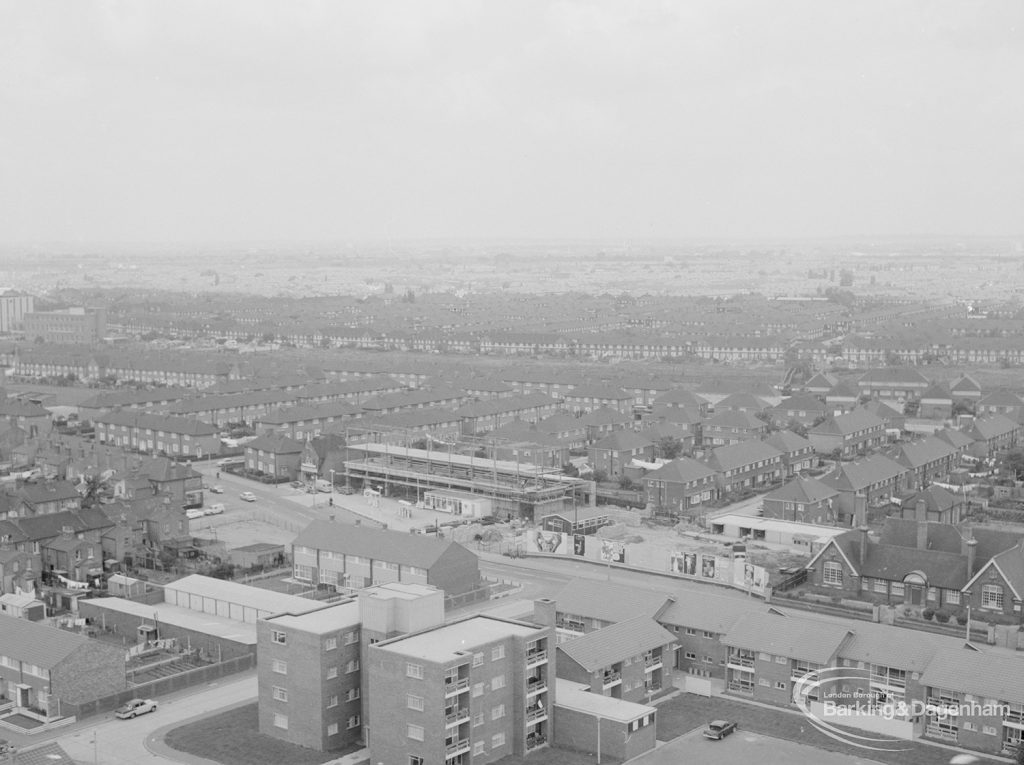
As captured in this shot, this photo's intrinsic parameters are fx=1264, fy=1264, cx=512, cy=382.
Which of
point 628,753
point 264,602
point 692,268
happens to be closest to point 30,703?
point 264,602

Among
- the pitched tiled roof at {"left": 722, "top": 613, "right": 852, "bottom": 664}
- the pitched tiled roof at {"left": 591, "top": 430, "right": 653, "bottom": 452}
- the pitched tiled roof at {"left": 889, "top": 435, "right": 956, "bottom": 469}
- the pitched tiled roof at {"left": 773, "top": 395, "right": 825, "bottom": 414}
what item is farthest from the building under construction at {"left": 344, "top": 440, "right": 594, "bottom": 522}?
the pitched tiled roof at {"left": 773, "top": 395, "right": 825, "bottom": 414}

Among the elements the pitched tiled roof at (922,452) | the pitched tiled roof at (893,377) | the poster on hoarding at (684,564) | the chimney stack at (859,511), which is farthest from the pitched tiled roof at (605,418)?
the poster on hoarding at (684,564)

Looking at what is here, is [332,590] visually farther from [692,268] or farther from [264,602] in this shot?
[692,268]

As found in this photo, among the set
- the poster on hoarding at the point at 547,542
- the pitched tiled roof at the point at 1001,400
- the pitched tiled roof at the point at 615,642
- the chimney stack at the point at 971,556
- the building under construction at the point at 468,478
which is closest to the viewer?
the pitched tiled roof at the point at 615,642

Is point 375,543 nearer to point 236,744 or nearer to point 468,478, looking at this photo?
point 236,744

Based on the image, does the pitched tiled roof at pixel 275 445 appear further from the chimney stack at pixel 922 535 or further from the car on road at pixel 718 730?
the car on road at pixel 718 730

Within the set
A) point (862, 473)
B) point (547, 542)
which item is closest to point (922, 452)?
point (862, 473)

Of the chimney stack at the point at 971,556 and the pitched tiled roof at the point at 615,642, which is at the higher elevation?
the chimney stack at the point at 971,556
